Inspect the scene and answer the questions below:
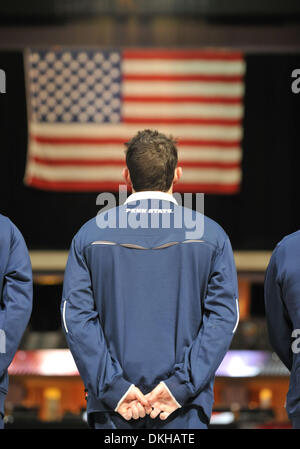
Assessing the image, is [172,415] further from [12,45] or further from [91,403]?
[12,45]

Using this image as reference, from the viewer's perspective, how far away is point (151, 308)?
2533mm

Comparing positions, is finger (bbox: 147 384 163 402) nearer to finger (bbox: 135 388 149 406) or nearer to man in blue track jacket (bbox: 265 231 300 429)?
finger (bbox: 135 388 149 406)

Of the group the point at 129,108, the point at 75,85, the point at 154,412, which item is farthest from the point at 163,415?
the point at 75,85

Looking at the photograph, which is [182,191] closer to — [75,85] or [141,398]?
[75,85]

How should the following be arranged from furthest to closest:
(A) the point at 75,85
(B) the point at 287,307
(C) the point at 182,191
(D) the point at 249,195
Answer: (D) the point at 249,195
(C) the point at 182,191
(A) the point at 75,85
(B) the point at 287,307

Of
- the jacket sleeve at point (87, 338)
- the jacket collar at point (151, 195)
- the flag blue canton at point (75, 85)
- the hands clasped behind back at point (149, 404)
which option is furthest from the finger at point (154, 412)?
the flag blue canton at point (75, 85)

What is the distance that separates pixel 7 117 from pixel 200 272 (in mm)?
6366

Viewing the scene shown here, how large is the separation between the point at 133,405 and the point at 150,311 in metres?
0.33

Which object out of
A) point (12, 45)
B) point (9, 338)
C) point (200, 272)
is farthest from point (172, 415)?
point (12, 45)

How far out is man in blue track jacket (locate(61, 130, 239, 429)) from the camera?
2482 mm

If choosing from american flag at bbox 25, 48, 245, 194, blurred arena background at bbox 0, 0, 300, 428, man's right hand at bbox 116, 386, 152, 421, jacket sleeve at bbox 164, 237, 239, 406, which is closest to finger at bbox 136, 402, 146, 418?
man's right hand at bbox 116, 386, 152, 421

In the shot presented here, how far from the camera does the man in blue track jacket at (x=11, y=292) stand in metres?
2.67

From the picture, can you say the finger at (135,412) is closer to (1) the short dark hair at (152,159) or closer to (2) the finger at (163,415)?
(2) the finger at (163,415)

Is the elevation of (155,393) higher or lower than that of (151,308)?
lower
